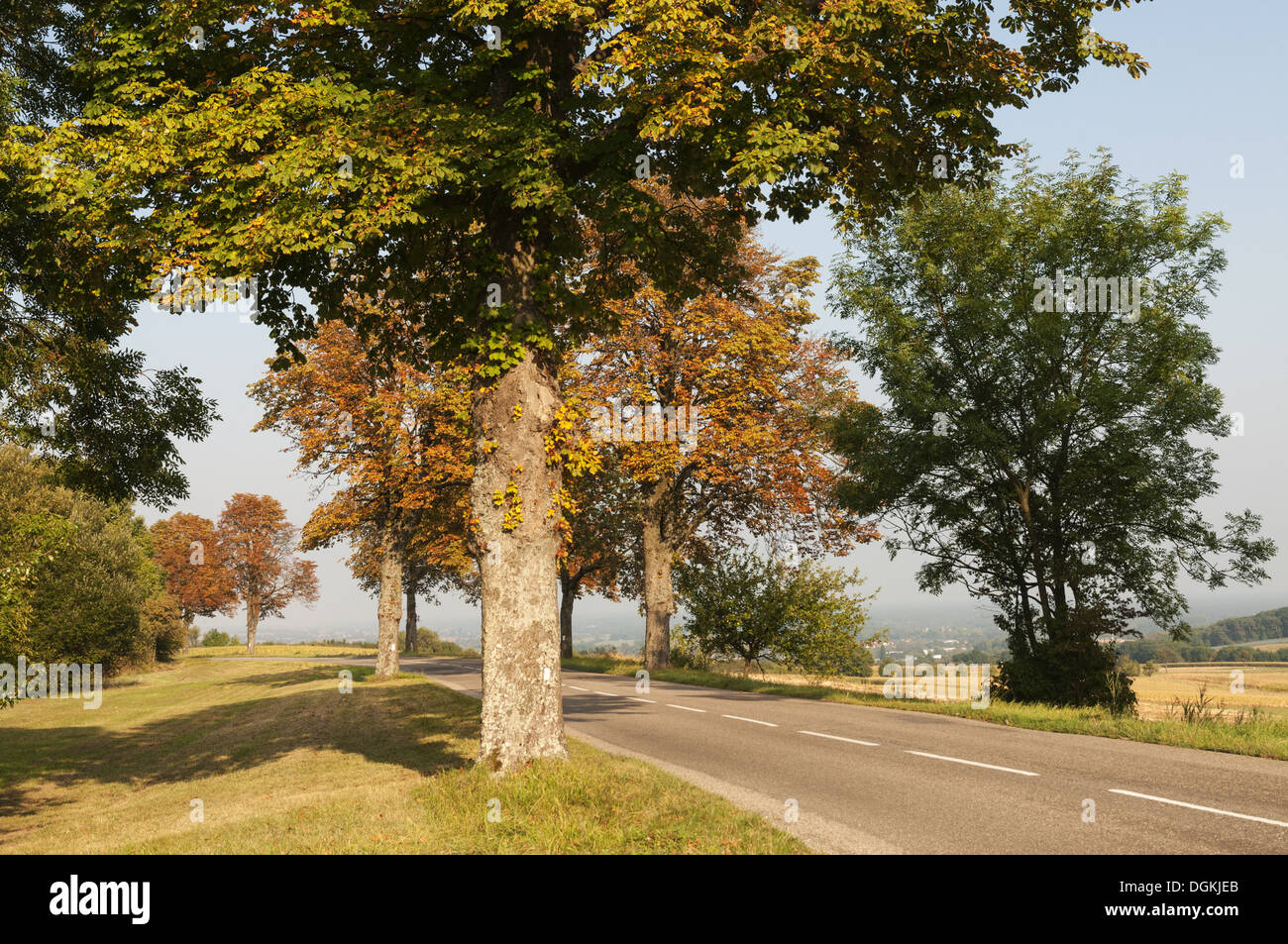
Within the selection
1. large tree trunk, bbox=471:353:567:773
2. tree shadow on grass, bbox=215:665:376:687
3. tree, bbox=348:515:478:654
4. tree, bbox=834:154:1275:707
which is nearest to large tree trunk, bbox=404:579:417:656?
tree, bbox=348:515:478:654

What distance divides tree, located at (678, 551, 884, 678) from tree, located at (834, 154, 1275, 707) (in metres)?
3.25

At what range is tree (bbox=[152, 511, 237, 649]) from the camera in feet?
275

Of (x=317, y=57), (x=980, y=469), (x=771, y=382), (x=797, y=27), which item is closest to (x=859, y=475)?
(x=980, y=469)

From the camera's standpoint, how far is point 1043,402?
77.2ft

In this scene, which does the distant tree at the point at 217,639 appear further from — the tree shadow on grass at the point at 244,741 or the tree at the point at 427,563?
the tree shadow on grass at the point at 244,741

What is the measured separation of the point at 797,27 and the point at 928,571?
19225 millimetres

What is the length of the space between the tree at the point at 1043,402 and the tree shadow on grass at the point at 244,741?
14307 millimetres

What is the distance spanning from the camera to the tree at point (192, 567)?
83.7 metres

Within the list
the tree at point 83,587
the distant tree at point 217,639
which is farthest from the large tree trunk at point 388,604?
the distant tree at point 217,639

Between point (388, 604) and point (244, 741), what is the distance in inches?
448

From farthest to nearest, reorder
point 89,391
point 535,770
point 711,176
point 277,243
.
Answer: point 89,391, point 711,176, point 535,770, point 277,243

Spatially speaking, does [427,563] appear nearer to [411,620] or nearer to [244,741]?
[411,620]
